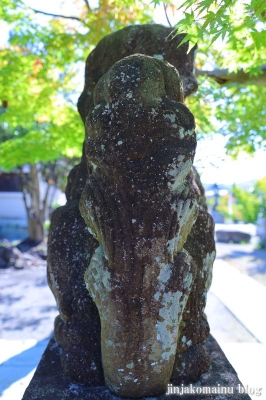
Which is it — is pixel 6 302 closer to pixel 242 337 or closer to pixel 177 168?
pixel 242 337

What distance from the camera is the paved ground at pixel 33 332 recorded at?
11.9ft

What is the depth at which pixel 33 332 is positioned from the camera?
5.09 meters

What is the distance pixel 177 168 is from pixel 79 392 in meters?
1.31

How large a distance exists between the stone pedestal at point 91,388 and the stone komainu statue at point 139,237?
5 centimetres

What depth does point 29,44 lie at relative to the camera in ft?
21.3

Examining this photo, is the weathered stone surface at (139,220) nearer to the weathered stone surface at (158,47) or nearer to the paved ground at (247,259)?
the weathered stone surface at (158,47)

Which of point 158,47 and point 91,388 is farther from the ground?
point 158,47

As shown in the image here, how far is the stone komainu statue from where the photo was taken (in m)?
1.83

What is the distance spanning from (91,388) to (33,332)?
337 cm

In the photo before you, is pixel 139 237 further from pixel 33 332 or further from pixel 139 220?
pixel 33 332

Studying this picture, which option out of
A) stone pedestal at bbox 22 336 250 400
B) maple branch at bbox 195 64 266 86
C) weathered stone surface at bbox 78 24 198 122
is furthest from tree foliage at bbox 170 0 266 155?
stone pedestal at bbox 22 336 250 400

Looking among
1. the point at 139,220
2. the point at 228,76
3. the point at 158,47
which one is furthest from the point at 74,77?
the point at 139,220

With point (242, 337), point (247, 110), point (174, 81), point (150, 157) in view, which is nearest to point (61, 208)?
point (150, 157)

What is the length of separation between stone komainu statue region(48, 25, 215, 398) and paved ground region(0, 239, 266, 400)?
64.9 inches
